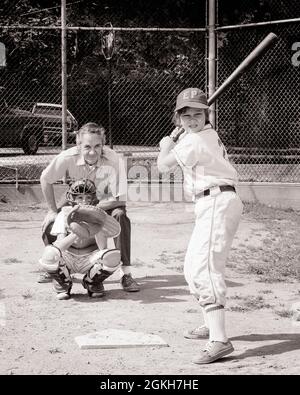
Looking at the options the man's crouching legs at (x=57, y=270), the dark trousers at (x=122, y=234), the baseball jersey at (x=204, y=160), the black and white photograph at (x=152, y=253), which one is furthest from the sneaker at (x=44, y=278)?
the baseball jersey at (x=204, y=160)

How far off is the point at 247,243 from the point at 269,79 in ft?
31.0

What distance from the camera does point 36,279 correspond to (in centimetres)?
701

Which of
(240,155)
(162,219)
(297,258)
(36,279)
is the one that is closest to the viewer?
(36,279)

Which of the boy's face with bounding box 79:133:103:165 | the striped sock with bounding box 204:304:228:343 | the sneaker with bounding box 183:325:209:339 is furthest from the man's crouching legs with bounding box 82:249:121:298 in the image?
the striped sock with bounding box 204:304:228:343

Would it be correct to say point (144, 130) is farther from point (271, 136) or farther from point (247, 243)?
point (247, 243)

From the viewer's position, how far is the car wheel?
53.9ft

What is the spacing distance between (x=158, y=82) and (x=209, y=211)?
14.5 meters

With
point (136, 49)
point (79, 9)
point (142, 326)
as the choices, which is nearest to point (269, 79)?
point (136, 49)

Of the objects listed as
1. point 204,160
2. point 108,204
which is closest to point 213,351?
point 204,160

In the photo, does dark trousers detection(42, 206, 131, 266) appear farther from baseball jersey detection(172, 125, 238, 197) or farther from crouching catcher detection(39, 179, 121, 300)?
baseball jersey detection(172, 125, 238, 197)

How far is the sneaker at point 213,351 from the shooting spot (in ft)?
15.2

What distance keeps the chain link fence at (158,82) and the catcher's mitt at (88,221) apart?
29.3 feet

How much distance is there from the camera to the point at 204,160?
16.2 feet

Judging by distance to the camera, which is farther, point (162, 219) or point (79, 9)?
point (79, 9)
